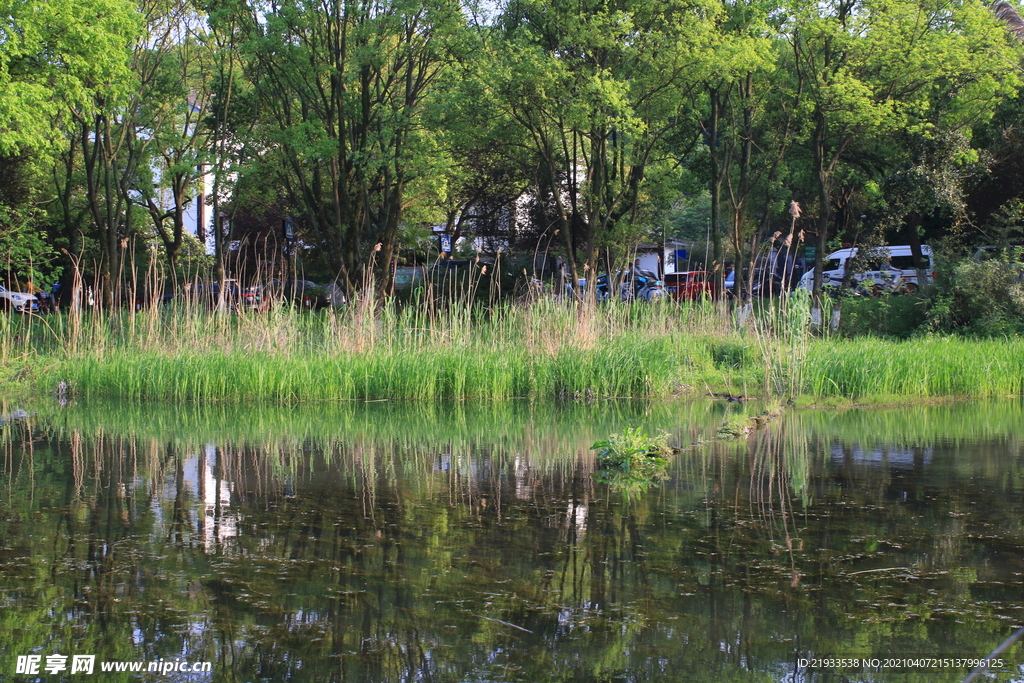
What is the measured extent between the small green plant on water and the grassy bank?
14.0 feet

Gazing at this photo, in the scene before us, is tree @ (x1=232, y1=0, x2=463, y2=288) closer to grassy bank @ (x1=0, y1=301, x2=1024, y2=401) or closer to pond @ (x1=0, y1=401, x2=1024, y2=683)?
grassy bank @ (x1=0, y1=301, x2=1024, y2=401)

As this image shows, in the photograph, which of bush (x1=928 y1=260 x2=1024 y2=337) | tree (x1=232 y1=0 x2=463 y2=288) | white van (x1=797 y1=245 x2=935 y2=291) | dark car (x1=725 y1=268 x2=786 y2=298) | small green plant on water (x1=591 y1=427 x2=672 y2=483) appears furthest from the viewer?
white van (x1=797 y1=245 x2=935 y2=291)

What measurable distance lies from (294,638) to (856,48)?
18.6 meters

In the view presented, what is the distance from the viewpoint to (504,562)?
445cm

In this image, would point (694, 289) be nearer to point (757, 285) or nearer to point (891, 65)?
point (757, 285)

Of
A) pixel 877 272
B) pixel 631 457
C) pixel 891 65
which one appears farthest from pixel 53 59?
pixel 877 272

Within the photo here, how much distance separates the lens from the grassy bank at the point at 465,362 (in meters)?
11.2

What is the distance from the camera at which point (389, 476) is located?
6.55 m

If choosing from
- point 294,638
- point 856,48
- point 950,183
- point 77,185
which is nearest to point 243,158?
point 77,185

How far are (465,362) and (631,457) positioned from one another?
15.8ft

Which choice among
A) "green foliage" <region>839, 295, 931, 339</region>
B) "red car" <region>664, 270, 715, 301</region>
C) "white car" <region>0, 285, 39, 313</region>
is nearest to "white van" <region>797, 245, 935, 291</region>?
"green foliage" <region>839, 295, 931, 339</region>

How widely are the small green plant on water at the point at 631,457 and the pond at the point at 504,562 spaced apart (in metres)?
0.16

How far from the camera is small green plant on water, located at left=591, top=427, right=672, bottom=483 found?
667cm

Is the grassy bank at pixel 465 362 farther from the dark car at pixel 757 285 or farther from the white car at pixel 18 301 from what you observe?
the white car at pixel 18 301
